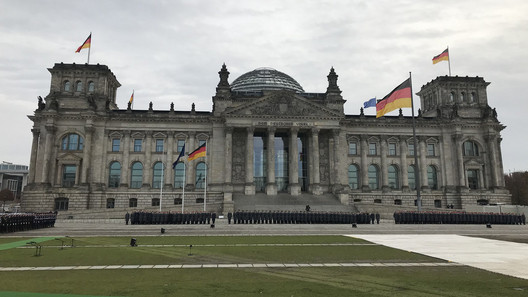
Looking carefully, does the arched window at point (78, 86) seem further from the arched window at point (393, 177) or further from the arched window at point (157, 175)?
the arched window at point (393, 177)

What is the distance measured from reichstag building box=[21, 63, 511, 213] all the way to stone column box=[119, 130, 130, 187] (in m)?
0.16

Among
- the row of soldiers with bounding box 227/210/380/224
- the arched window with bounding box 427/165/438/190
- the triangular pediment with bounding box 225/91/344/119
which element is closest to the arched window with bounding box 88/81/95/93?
the triangular pediment with bounding box 225/91/344/119

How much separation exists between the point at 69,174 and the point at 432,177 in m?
61.3

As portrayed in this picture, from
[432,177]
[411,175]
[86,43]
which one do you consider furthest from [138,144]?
[432,177]

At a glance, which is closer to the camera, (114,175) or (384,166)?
(114,175)

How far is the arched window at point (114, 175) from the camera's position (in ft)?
189

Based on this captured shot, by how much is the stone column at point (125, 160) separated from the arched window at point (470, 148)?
58.5 m

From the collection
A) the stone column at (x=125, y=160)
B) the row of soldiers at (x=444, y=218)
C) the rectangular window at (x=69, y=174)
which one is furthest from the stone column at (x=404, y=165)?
the rectangular window at (x=69, y=174)

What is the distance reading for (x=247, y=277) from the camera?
36.8 feet

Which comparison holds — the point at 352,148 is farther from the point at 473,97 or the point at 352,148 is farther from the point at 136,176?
the point at 136,176

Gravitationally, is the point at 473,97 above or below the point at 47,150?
above

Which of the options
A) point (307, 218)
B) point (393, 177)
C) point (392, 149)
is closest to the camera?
point (307, 218)

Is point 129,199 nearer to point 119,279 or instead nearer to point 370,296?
point 119,279

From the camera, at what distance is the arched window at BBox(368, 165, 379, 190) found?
2466 inches
